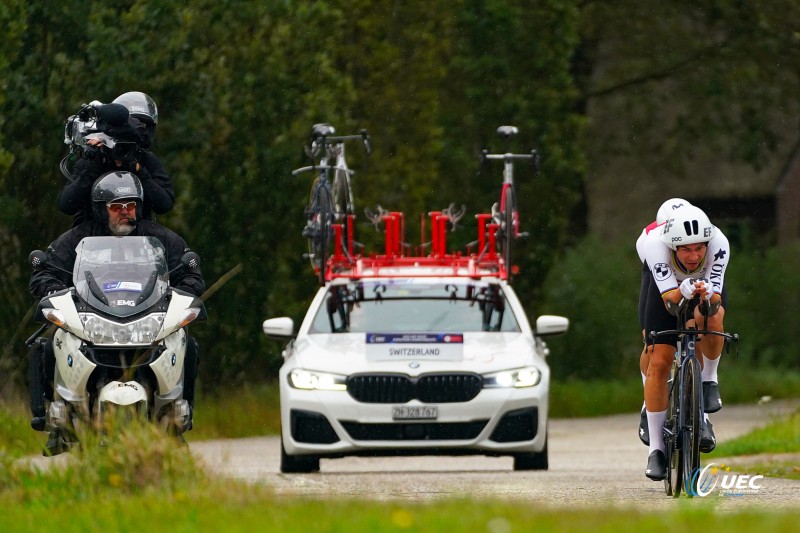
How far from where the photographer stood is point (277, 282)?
2195cm

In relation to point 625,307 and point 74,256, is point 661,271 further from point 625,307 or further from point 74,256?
point 625,307

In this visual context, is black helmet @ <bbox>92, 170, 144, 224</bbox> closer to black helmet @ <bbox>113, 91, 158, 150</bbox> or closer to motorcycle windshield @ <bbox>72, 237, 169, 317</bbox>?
motorcycle windshield @ <bbox>72, 237, 169, 317</bbox>

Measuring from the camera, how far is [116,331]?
1137cm

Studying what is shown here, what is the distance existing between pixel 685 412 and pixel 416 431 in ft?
11.3

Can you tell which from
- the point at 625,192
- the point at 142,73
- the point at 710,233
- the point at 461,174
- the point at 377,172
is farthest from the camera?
the point at 625,192

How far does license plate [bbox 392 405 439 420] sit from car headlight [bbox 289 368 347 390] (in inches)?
16.4

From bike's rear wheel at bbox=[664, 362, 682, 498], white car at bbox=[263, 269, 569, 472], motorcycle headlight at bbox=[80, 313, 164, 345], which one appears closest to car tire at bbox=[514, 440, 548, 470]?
white car at bbox=[263, 269, 569, 472]

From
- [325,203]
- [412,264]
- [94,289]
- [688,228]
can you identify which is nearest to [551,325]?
[412,264]

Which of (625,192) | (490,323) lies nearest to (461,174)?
(625,192)

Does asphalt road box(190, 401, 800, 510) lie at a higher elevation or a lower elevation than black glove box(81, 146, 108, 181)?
lower

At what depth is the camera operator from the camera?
12211mm

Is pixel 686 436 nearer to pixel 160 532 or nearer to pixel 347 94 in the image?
pixel 160 532

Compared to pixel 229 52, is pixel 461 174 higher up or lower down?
lower down

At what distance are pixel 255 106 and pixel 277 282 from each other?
6.31 ft
